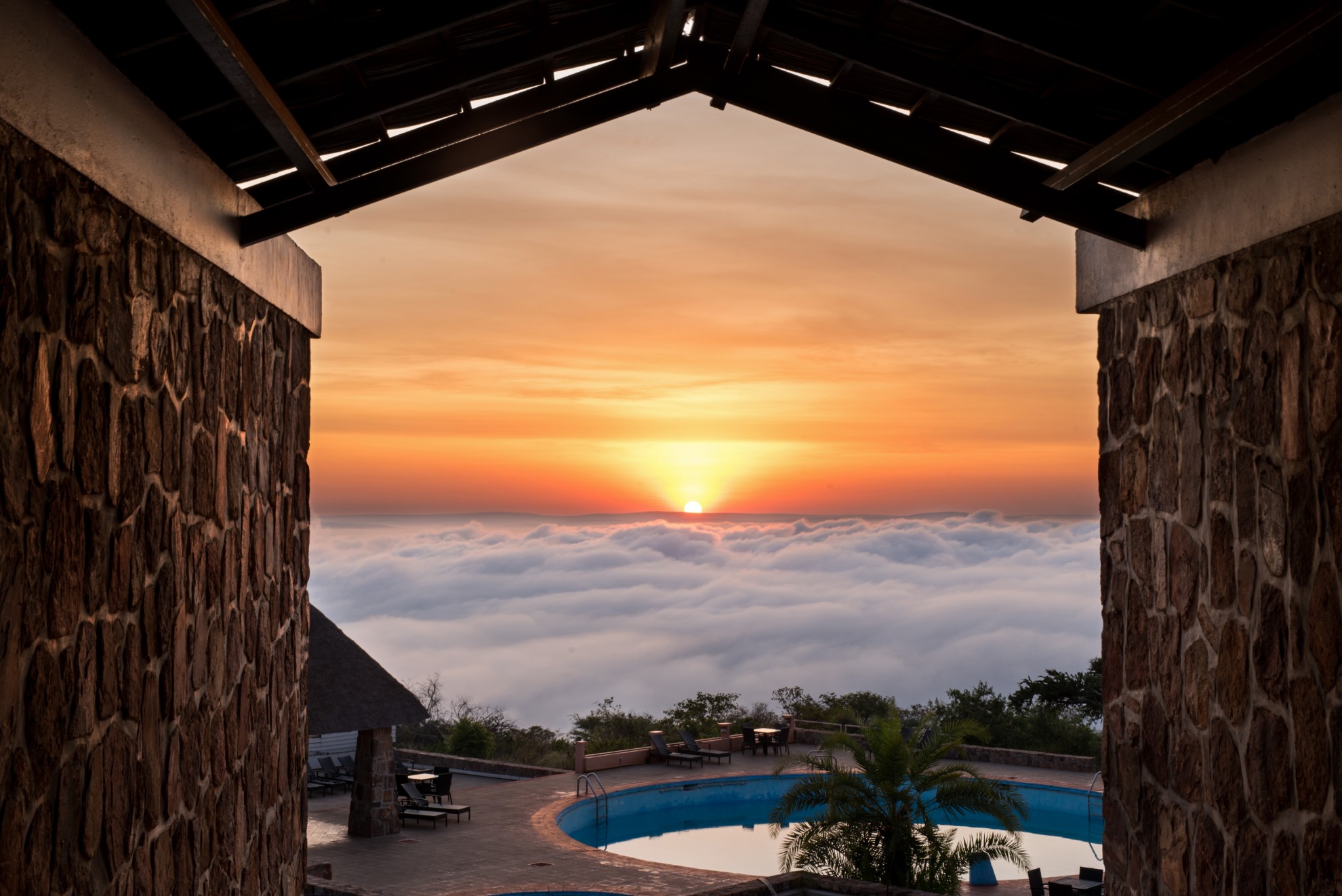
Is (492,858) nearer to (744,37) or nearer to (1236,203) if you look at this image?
(744,37)

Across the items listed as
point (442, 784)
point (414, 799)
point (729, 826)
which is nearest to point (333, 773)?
point (442, 784)

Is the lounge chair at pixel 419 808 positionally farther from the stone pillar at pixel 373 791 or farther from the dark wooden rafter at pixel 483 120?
the dark wooden rafter at pixel 483 120

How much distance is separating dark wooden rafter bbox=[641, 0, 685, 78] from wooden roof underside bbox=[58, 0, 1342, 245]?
13 millimetres

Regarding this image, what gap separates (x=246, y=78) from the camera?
3893 mm

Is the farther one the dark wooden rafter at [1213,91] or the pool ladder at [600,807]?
the pool ladder at [600,807]

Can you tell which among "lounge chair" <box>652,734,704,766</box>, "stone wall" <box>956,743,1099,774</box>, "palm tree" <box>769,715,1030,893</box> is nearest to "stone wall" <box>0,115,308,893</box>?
"palm tree" <box>769,715,1030,893</box>

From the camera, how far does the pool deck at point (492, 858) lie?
1473 centimetres

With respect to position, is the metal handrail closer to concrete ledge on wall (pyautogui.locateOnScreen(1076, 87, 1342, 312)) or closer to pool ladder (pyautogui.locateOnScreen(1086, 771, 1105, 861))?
pool ladder (pyautogui.locateOnScreen(1086, 771, 1105, 861))

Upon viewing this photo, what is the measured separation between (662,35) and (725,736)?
22.8 metres

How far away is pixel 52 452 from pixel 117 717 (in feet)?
3.34

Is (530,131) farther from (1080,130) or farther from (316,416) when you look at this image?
(316,416)

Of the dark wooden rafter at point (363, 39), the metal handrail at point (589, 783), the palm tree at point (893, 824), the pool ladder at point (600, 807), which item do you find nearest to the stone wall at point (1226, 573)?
the dark wooden rafter at point (363, 39)

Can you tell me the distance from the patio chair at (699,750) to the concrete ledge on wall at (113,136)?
66.1 feet

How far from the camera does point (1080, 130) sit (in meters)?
5.13
